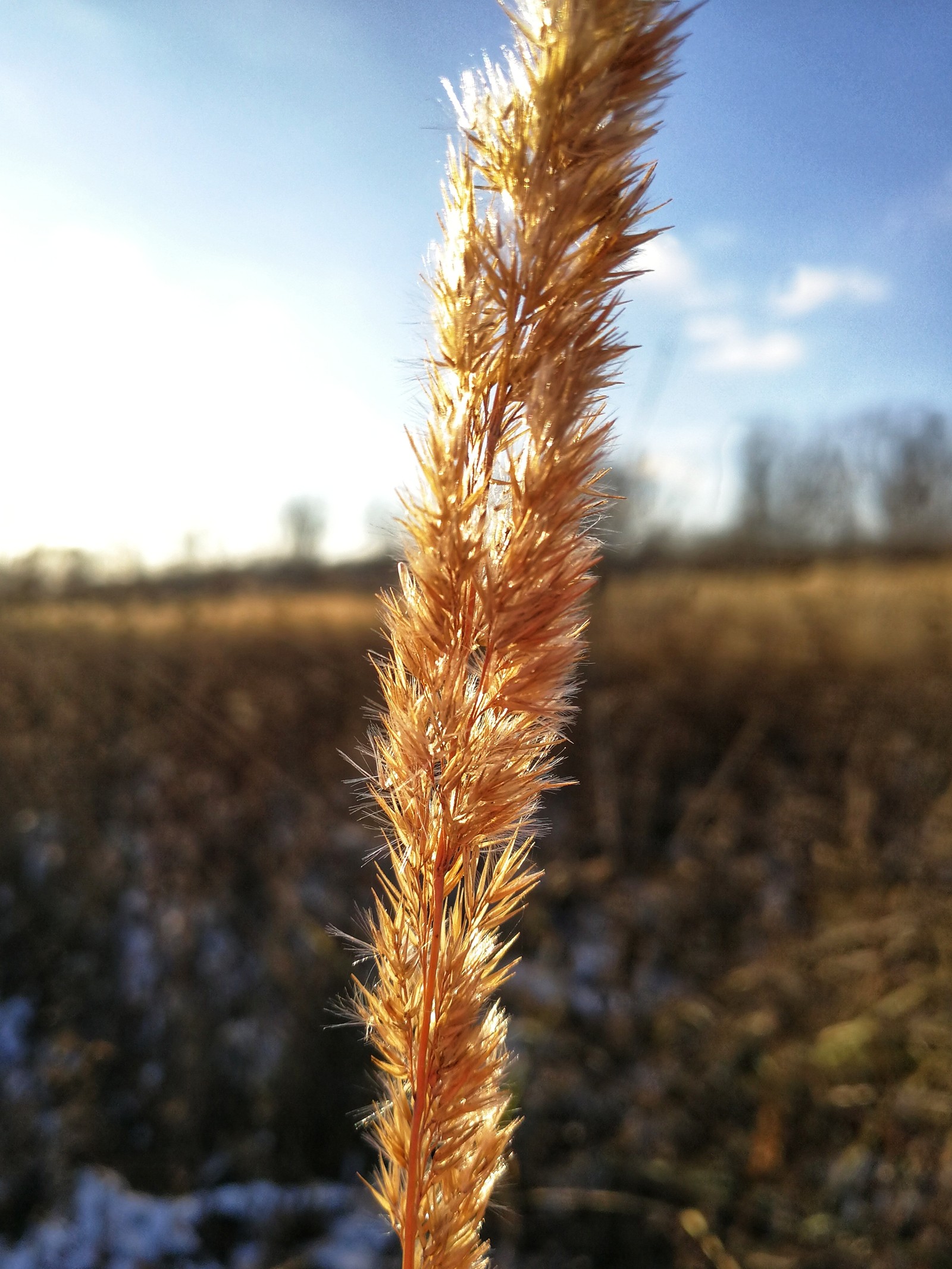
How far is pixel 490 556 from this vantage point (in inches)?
20.8

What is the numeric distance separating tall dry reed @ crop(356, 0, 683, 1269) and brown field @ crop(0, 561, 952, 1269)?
0.56m

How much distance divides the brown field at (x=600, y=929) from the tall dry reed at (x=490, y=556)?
1.83 ft

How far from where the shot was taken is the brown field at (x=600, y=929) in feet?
10.1

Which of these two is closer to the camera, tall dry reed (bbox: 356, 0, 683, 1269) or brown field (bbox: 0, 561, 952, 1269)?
tall dry reed (bbox: 356, 0, 683, 1269)

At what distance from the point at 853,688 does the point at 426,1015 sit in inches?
265

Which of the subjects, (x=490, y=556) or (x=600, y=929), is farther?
(x=600, y=929)

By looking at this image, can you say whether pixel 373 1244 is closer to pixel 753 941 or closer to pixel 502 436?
pixel 753 941

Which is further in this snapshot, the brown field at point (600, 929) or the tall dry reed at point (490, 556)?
the brown field at point (600, 929)

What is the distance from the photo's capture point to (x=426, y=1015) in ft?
1.79

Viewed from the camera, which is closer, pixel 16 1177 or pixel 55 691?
pixel 16 1177

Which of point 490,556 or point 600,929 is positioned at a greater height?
point 490,556

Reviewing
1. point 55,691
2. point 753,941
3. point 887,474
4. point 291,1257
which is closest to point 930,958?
point 753,941

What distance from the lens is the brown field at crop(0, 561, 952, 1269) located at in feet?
10.1

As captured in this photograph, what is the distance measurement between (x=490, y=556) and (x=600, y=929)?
4922mm
